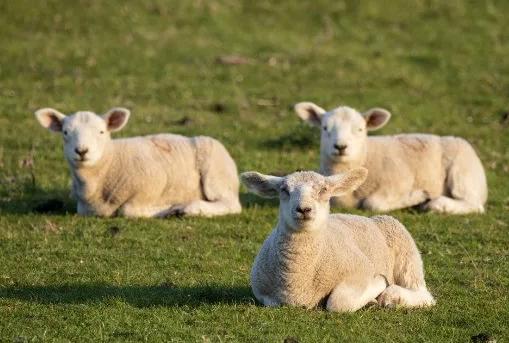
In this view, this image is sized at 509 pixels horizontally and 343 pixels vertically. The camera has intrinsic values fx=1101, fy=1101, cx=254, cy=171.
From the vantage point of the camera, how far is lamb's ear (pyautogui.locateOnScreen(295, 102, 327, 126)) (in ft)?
47.6

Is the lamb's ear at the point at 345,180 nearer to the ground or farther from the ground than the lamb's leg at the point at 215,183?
farther from the ground

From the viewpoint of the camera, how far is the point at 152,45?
23.6m

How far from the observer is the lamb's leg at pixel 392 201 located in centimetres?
1402

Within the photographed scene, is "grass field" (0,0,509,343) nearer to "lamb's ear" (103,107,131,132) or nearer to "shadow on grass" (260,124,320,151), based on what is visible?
"shadow on grass" (260,124,320,151)

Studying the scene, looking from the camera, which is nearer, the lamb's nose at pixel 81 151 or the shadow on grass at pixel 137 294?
the shadow on grass at pixel 137 294

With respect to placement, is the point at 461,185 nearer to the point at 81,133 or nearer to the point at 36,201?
the point at 81,133

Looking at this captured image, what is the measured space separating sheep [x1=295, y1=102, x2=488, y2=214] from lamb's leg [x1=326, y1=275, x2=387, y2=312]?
192 inches

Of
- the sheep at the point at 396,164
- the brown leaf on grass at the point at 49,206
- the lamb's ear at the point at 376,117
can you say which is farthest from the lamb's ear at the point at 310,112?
the brown leaf on grass at the point at 49,206

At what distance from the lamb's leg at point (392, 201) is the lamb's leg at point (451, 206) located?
7.0 inches

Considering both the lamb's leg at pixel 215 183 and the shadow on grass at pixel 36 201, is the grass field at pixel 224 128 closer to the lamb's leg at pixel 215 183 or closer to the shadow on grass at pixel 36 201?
the shadow on grass at pixel 36 201

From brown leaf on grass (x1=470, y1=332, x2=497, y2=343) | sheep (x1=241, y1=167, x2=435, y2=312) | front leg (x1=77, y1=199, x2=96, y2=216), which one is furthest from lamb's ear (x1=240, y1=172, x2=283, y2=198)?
front leg (x1=77, y1=199, x2=96, y2=216)

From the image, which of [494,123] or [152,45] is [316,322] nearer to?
[494,123]

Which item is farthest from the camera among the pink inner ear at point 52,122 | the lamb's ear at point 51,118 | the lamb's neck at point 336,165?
the lamb's neck at point 336,165

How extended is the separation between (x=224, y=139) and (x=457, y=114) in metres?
4.99
